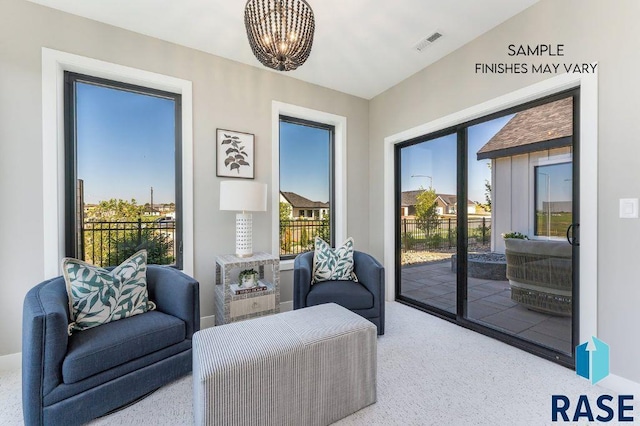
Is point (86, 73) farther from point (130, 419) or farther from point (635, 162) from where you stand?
point (635, 162)

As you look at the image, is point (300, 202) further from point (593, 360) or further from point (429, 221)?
point (593, 360)

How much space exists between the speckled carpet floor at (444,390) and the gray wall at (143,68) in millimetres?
974

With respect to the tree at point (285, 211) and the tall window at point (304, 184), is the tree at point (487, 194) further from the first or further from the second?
the tree at point (285, 211)

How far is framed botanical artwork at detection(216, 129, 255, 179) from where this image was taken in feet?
9.27

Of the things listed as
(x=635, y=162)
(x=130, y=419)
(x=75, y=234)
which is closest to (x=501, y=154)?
(x=635, y=162)

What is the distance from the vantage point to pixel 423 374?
1.94 metres

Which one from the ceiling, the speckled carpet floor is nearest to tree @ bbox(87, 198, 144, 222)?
the speckled carpet floor

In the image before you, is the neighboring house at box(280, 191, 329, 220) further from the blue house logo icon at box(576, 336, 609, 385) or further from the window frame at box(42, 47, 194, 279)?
the blue house logo icon at box(576, 336, 609, 385)

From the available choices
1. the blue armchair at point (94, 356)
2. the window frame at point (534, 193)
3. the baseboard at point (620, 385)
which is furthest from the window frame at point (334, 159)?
the baseboard at point (620, 385)

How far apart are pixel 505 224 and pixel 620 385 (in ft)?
4.30

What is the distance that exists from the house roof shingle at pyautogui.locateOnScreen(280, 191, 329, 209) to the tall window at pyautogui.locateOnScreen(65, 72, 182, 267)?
1.24m

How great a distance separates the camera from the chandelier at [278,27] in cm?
143

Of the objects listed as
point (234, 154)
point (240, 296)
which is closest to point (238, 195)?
point (234, 154)

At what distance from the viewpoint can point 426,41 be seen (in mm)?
2578
